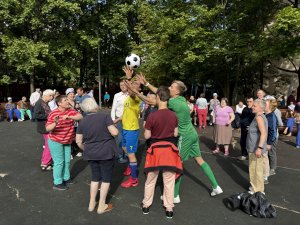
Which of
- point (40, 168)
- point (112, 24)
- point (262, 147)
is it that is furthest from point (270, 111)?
point (112, 24)

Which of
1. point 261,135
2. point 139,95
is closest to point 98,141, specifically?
point 139,95

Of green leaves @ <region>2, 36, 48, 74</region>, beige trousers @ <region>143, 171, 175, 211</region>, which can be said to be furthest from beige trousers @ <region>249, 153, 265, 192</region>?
green leaves @ <region>2, 36, 48, 74</region>

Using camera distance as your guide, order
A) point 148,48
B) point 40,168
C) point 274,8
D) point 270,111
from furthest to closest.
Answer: point 148,48 < point 274,8 < point 40,168 < point 270,111

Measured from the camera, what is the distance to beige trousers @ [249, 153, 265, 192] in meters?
4.64

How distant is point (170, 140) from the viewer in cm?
404

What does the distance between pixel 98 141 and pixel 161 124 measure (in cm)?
92

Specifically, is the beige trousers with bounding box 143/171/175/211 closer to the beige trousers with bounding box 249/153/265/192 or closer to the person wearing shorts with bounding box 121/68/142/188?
the person wearing shorts with bounding box 121/68/142/188

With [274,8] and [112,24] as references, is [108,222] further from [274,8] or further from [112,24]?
[112,24]

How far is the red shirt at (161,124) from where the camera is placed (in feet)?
12.9

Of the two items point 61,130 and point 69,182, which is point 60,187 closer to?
point 69,182

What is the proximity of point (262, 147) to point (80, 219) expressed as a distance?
2892mm

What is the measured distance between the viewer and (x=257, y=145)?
4.68 m

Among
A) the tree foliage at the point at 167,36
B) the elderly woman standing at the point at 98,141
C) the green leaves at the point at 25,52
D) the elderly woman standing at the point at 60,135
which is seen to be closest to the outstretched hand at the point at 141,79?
the elderly woman standing at the point at 98,141

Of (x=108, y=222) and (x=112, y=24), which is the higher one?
(x=112, y=24)
